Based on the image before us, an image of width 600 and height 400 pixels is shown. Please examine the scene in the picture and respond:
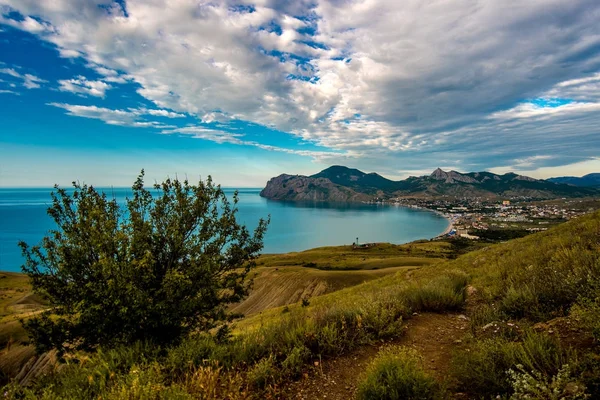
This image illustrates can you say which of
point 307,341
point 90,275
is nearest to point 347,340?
point 307,341

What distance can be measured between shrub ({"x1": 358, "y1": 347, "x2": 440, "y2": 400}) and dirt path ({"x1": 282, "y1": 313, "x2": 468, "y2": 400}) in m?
0.73

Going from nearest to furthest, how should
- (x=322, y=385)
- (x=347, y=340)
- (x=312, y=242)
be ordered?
1. (x=322, y=385)
2. (x=347, y=340)
3. (x=312, y=242)

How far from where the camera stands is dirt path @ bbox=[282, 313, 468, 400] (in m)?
5.35

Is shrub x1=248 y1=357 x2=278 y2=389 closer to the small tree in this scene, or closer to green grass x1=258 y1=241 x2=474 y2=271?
the small tree

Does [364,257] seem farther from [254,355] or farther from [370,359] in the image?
[254,355]

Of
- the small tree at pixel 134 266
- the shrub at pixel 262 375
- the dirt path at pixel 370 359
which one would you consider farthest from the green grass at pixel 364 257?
the shrub at pixel 262 375

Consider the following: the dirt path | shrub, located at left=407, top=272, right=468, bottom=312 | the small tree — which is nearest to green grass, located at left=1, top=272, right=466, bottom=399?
the dirt path

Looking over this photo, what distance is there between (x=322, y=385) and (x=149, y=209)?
1162 cm

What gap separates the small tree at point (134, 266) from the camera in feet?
33.0

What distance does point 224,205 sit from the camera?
16078mm

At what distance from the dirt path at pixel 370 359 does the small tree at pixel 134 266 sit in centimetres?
620

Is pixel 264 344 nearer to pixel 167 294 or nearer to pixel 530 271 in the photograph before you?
pixel 167 294

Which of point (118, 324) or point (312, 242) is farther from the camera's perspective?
point (312, 242)

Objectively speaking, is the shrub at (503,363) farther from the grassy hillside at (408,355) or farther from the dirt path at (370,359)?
the dirt path at (370,359)
